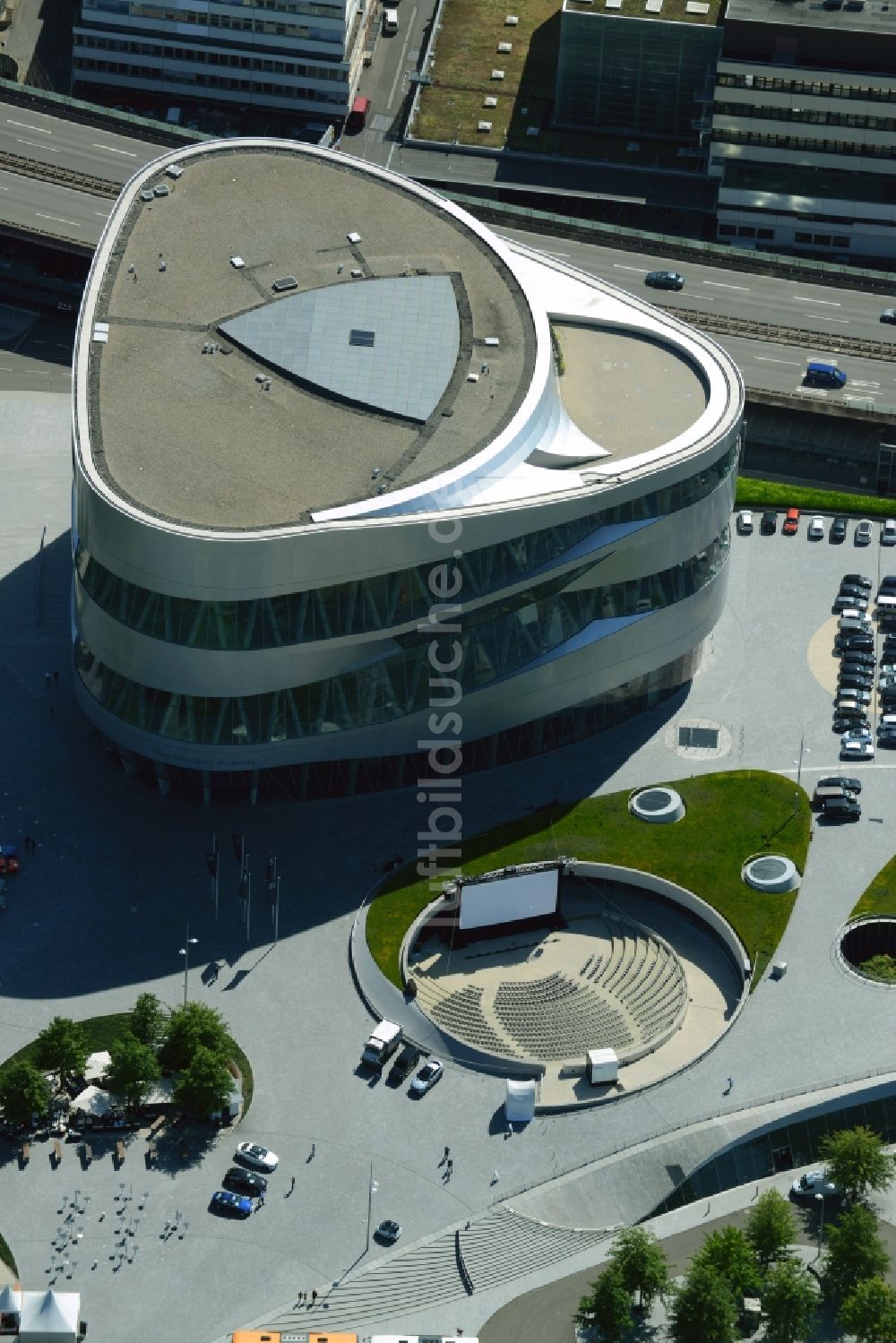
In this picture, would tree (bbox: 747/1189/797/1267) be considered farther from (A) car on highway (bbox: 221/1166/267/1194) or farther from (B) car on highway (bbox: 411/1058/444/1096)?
(A) car on highway (bbox: 221/1166/267/1194)

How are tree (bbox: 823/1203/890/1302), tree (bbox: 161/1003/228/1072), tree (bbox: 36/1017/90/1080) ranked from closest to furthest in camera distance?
tree (bbox: 823/1203/890/1302), tree (bbox: 36/1017/90/1080), tree (bbox: 161/1003/228/1072)

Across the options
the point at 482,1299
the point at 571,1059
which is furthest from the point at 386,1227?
the point at 571,1059

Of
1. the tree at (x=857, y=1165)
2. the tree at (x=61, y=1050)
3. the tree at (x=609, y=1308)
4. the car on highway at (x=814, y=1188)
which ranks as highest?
the tree at (x=61, y=1050)

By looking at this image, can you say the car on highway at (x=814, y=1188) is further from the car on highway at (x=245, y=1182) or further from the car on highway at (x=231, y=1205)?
the car on highway at (x=231, y=1205)

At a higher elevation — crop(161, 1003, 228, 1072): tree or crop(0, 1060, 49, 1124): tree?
crop(161, 1003, 228, 1072): tree

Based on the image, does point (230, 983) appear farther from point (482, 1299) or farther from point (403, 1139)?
point (482, 1299)

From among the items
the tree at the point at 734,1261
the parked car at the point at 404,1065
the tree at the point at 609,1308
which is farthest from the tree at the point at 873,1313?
the parked car at the point at 404,1065

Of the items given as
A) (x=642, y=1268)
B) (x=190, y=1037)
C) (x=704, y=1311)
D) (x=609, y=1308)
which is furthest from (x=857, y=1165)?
(x=190, y=1037)

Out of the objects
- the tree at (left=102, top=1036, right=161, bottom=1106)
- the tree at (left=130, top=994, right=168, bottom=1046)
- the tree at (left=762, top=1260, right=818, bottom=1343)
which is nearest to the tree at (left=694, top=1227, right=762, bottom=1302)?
the tree at (left=762, top=1260, right=818, bottom=1343)
